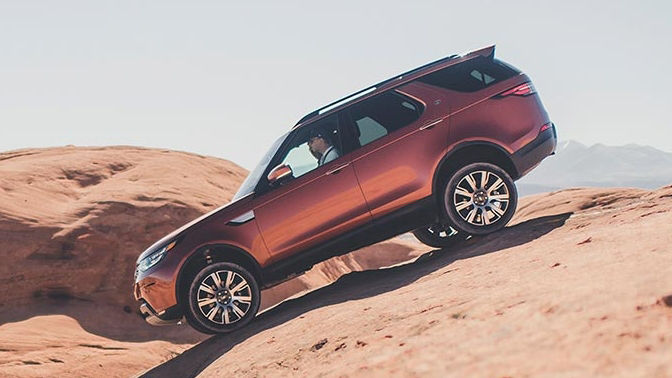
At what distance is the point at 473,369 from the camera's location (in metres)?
2.55

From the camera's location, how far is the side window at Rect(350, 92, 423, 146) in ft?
21.3

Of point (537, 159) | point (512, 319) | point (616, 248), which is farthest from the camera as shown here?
point (537, 159)

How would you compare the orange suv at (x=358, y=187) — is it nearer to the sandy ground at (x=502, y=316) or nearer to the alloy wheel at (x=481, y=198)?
the alloy wheel at (x=481, y=198)

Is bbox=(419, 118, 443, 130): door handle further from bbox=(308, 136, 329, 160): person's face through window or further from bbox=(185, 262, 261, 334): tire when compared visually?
bbox=(185, 262, 261, 334): tire

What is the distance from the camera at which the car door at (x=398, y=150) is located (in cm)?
629

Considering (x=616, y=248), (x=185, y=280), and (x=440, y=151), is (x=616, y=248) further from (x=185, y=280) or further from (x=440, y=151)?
(x=185, y=280)

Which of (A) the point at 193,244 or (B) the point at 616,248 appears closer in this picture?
(B) the point at 616,248

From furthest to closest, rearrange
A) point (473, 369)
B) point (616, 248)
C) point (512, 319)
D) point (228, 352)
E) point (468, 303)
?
point (228, 352), point (616, 248), point (468, 303), point (512, 319), point (473, 369)

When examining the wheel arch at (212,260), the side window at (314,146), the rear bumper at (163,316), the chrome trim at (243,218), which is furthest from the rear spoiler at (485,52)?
the rear bumper at (163,316)

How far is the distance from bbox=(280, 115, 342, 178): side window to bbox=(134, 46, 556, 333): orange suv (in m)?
0.01

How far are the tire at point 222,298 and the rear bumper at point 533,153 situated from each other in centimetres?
309

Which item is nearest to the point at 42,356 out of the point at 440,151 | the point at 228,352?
the point at 228,352

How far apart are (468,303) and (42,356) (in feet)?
23.6

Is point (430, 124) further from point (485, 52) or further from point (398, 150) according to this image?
point (485, 52)
